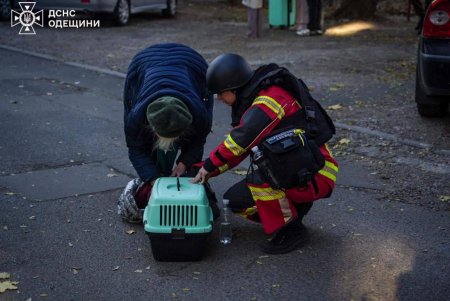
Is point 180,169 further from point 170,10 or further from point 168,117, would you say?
point 170,10

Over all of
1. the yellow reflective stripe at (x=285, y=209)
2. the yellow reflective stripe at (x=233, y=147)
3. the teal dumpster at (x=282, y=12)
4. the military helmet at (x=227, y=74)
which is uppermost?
the military helmet at (x=227, y=74)

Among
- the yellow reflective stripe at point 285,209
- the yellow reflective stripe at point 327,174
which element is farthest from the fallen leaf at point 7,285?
the yellow reflective stripe at point 327,174

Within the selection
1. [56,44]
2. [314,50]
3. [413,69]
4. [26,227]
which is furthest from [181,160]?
[56,44]

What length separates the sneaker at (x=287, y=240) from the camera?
5.00 m

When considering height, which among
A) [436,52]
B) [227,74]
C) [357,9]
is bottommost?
[357,9]

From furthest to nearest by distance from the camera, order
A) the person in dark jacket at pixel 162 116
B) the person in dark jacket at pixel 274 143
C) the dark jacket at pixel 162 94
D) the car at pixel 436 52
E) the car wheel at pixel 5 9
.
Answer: the car wheel at pixel 5 9 → the car at pixel 436 52 → the dark jacket at pixel 162 94 → the person in dark jacket at pixel 162 116 → the person in dark jacket at pixel 274 143

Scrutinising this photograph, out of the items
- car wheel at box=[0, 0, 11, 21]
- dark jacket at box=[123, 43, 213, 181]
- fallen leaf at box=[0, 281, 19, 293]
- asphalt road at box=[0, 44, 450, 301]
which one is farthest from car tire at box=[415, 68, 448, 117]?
car wheel at box=[0, 0, 11, 21]

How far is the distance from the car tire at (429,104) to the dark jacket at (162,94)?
337 centimetres

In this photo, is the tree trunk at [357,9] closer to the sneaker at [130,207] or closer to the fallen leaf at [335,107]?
the fallen leaf at [335,107]

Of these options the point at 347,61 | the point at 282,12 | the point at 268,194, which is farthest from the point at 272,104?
the point at 282,12

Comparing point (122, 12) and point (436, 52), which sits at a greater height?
point (436, 52)

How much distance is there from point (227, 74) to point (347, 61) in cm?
818

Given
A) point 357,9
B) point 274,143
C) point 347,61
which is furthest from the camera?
point 357,9

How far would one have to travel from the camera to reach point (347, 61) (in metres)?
12.7
